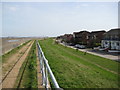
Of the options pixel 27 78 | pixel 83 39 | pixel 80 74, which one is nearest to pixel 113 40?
pixel 83 39

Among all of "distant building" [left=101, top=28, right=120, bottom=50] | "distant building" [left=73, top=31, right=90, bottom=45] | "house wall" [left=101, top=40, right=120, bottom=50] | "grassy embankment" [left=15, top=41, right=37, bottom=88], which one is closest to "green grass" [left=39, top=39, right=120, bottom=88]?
"grassy embankment" [left=15, top=41, right=37, bottom=88]

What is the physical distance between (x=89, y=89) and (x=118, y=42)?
30.4m

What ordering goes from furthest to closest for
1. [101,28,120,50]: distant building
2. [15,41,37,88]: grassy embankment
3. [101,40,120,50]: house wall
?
[101,28,120,50]: distant building, [101,40,120,50]: house wall, [15,41,37,88]: grassy embankment

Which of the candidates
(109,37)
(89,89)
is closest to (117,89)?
(89,89)

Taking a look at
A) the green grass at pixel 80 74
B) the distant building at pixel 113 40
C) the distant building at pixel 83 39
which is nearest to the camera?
the green grass at pixel 80 74

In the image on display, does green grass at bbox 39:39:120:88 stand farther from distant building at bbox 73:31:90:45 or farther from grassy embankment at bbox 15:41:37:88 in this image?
distant building at bbox 73:31:90:45

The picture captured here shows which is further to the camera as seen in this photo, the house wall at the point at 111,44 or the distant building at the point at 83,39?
the distant building at the point at 83,39

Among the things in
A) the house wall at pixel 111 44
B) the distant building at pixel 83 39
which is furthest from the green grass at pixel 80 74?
the distant building at pixel 83 39

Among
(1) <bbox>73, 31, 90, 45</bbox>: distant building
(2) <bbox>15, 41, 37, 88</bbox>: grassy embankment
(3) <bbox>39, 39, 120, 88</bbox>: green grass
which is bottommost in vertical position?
(3) <bbox>39, 39, 120, 88</bbox>: green grass

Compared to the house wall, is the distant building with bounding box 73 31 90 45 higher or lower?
higher

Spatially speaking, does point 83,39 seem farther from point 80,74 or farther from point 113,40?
point 80,74

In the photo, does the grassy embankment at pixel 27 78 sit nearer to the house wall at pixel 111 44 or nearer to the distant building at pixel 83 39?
the house wall at pixel 111 44

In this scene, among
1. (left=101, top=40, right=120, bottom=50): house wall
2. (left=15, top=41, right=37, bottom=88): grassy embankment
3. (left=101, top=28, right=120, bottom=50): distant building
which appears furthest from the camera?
(left=101, top=28, right=120, bottom=50): distant building

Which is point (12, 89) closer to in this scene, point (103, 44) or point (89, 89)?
point (89, 89)
